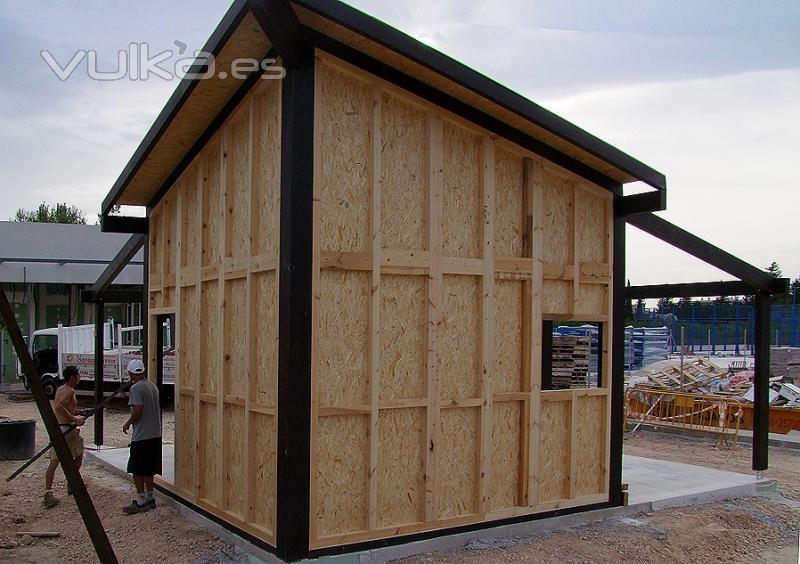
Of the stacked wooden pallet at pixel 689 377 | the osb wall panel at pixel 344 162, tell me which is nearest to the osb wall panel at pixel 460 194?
the osb wall panel at pixel 344 162

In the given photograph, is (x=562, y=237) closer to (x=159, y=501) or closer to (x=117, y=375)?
(x=159, y=501)

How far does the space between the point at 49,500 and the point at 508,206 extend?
6909 mm

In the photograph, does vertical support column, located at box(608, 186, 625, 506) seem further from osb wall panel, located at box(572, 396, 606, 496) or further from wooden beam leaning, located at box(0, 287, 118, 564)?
wooden beam leaning, located at box(0, 287, 118, 564)

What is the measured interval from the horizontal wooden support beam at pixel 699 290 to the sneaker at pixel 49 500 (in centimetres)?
943

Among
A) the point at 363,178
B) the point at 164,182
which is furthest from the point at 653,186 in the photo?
the point at 164,182

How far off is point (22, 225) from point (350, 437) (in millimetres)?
28470

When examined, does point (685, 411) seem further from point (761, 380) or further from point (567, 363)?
point (761, 380)

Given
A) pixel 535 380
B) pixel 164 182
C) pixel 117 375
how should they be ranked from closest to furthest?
pixel 535 380, pixel 164 182, pixel 117 375

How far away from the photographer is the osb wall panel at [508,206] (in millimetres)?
8297

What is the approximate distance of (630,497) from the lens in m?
9.74

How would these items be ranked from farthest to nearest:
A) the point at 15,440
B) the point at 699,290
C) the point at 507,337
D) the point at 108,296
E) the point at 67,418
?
the point at 108,296 < the point at 15,440 < the point at 699,290 < the point at 67,418 < the point at 507,337

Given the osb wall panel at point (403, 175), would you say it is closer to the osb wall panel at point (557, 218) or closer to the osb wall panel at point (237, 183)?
the osb wall panel at point (237, 183)

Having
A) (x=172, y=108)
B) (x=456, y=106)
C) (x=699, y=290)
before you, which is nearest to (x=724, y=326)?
(x=699, y=290)

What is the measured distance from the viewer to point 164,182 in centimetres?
1023
